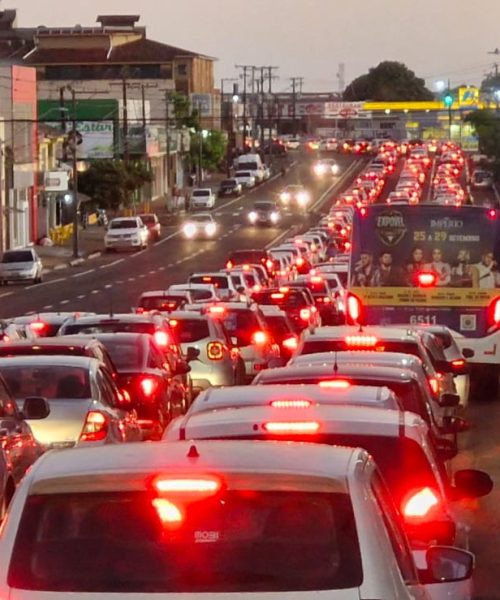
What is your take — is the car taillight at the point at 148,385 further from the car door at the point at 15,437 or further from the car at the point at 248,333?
the car at the point at 248,333

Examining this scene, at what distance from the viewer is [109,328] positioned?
75.0 feet

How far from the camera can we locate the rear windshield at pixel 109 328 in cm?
2267

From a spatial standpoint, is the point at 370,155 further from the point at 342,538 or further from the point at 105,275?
the point at 342,538

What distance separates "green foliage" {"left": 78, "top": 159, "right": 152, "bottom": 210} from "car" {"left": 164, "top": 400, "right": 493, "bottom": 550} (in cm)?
9427

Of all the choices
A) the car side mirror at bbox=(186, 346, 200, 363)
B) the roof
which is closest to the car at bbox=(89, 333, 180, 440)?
the car side mirror at bbox=(186, 346, 200, 363)

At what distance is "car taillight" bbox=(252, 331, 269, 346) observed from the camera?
29.2 metres

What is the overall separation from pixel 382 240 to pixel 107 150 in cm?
8052

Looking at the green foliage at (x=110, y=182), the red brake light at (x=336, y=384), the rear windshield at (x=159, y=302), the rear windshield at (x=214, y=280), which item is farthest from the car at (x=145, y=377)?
the green foliage at (x=110, y=182)

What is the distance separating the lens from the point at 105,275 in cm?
7100

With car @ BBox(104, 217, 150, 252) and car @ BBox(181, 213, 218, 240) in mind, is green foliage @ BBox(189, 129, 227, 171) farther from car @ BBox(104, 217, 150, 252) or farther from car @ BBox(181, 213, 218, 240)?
car @ BBox(104, 217, 150, 252)

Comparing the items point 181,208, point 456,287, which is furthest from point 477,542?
point 181,208

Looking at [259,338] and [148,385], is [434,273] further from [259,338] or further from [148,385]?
[148,385]

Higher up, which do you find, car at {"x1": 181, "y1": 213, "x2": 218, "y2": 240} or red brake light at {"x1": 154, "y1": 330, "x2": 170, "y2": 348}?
red brake light at {"x1": 154, "y1": 330, "x2": 170, "y2": 348}

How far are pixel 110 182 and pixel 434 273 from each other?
248ft
